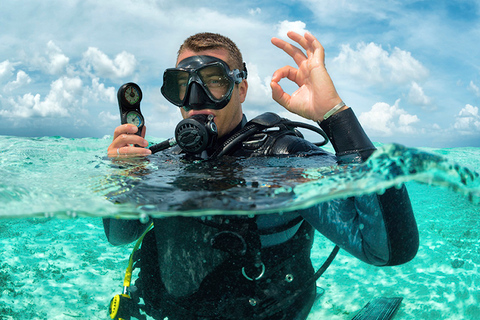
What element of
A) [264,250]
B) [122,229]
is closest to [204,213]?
[264,250]

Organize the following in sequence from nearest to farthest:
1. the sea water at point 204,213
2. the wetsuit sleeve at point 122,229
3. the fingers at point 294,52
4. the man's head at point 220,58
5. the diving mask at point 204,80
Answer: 1. the sea water at point 204,213
2. the fingers at point 294,52
3. the wetsuit sleeve at point 122,229
4. the diving mask at point 204,80
5. the man's head at point 220,58

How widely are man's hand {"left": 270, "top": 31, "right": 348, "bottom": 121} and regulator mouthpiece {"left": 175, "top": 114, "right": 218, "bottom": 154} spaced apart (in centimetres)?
69

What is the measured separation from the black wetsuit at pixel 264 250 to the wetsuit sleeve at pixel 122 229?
429 mm

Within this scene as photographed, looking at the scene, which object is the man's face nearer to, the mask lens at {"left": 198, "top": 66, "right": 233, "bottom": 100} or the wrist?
the mask lens at {"left": 198, "top": 66, "right": 233, "bottom": 100}

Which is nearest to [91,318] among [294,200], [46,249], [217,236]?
[46,249]

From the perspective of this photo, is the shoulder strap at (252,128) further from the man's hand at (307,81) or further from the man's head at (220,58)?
the man's hand at (307,81)

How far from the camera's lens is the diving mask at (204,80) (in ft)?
9.94

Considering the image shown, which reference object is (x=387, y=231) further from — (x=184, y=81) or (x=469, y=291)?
(x=469, y=291)

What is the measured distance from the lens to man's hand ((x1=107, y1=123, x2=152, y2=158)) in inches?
109

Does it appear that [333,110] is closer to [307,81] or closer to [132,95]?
[307,81]

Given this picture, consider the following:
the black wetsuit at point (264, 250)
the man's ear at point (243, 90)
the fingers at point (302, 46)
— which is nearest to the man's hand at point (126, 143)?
the black wetsuit at point (264, 250)

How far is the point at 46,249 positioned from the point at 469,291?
5434 mm

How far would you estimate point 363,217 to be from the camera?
1.90 meters

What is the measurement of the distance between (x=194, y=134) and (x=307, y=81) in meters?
1.05
